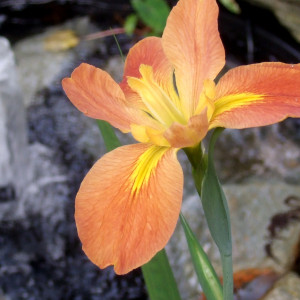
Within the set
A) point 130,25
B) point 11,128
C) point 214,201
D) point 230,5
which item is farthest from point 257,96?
point 130,25

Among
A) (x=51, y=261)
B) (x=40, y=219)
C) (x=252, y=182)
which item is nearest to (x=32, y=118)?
(x=40, y=219)

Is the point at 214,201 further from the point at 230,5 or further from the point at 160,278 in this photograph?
the point at 230,5

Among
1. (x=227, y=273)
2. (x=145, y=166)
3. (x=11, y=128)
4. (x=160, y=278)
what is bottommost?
(x=11, y=128)

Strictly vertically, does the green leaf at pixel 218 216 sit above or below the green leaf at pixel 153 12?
above

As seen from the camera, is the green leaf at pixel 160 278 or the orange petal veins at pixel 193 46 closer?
the orange petal veins at pixel 193 46

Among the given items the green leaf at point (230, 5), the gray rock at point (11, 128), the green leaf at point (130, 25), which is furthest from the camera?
the green leaf at point (130, 25)

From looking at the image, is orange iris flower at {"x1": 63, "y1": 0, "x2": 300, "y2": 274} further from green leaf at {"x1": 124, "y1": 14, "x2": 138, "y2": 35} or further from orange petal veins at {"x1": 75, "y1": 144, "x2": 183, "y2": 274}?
green leaf at {"x1": 124, "y1": 14, "x2": 138, "y2": 35}

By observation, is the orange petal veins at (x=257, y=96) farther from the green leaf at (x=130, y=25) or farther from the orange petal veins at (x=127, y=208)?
the green leaf at (x=130, y=25)

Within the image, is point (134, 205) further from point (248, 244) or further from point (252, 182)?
point (252, 182)

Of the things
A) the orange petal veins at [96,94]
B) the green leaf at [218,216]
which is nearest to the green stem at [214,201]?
the green leaf at [218,216]
